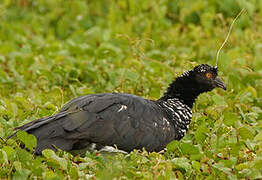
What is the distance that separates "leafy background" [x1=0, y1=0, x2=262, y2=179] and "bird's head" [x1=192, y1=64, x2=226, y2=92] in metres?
0.26

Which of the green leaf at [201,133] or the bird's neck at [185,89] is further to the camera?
the bird's neck at [185,89]

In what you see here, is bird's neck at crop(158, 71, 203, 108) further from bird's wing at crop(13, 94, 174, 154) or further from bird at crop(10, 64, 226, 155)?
bird's wing at crop(13, 94, 174, 154)

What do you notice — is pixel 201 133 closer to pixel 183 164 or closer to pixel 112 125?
pixel 183 164

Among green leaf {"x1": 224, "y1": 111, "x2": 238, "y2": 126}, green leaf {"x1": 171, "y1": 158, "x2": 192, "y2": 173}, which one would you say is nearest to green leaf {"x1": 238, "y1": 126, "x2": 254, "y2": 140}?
green leaf {"x1": 224, "y1": 111, "x2": 238, "y2": 126}

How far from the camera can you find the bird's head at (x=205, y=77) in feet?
17.2

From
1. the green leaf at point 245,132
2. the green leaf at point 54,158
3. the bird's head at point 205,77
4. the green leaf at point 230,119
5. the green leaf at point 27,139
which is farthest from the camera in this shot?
the bird's head at point 205,77

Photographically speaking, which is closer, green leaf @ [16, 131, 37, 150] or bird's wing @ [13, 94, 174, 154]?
green leaf @ [16, 131, 37, 150]

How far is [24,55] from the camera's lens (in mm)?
7469

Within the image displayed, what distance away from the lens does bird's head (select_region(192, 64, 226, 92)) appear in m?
5.24

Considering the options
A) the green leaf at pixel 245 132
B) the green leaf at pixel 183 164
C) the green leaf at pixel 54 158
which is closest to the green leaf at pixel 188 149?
the green leaf at pixel 183 164

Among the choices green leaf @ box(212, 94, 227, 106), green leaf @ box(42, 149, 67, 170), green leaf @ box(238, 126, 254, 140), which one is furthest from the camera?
green leaf @ box(212, 94, 227, 106)

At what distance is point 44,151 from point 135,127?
2.74 ft

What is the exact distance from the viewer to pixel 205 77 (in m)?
5.27

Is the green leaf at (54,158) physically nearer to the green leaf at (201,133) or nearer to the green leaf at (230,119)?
the green leaf at (201,133)
